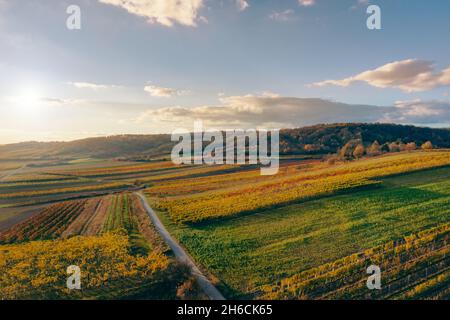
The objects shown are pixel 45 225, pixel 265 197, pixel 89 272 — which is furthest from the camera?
pixel 265 197

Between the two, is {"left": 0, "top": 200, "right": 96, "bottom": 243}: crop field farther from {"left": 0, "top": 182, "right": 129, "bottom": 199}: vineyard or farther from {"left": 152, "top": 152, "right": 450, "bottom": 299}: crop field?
{"left": 0, "top": 182, "right": 129, "bottom": 199}: vineyard

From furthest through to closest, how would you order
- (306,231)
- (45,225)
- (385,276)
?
(45,225) → (306,231) → (385,276)

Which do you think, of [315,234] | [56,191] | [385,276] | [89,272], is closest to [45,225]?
[89,272]

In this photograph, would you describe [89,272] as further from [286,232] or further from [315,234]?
[315,234]

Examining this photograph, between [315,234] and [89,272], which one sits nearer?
[89,272]
